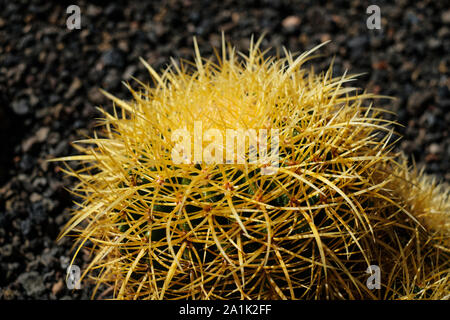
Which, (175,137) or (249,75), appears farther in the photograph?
(249,75)

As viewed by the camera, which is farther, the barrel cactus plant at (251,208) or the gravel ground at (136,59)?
the gravel ground at (136,59)

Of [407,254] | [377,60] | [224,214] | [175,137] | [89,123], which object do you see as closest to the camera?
[224,214]

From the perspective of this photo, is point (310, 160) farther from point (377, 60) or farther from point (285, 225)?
point (377, 60)

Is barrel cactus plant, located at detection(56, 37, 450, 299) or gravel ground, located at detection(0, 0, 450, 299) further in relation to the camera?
gravel ground, located at detection(0, 0, 450, 299)

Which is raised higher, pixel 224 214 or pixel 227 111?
pixel 227 111

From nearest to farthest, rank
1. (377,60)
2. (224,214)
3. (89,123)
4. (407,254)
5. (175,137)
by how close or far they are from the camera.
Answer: (224,214) < (175,137) < (407,254) < (89,123) < (377,60)

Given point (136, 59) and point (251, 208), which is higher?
point (136, 59)
